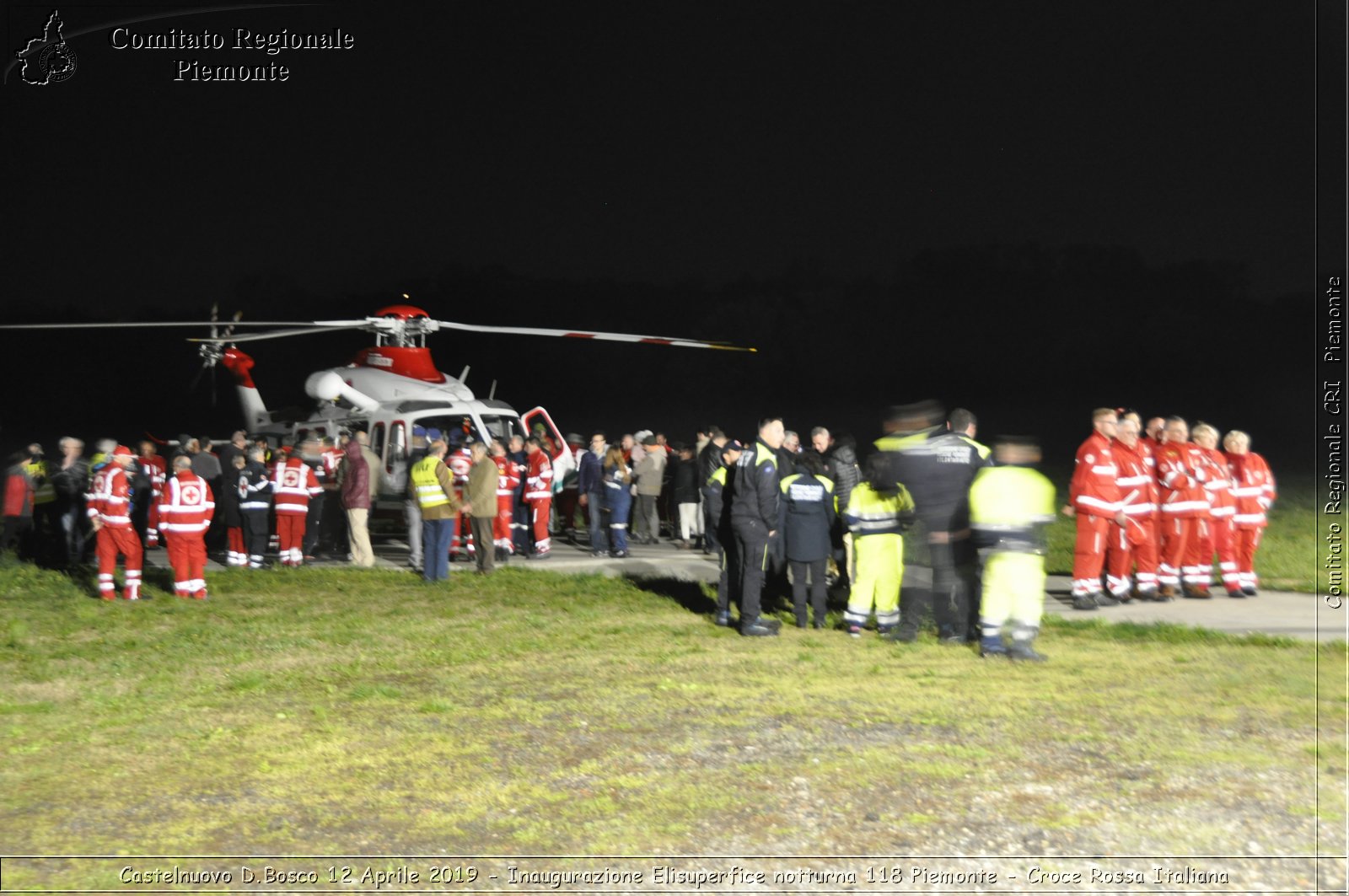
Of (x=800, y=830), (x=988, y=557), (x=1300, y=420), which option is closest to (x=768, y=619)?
(x=988, y=557)

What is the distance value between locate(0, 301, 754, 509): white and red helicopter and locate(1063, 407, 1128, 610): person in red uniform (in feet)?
21.9

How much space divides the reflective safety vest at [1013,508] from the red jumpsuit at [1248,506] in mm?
4082

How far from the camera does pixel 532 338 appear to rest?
70.8 metres

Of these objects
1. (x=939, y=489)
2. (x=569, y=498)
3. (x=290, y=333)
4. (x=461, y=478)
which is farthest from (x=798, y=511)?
(x=290, y=333)

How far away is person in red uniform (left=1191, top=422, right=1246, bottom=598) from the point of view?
1175cm

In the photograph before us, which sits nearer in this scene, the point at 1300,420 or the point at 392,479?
the point at 392,479

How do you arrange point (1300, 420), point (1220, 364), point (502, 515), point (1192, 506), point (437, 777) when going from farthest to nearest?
1. point (1220, 364)
2. point (1300, 420)
3. point (502, 515)
4. point (1192, 506)
5. point (437, 777)

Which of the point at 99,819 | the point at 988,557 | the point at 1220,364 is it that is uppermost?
the point at 1220,364

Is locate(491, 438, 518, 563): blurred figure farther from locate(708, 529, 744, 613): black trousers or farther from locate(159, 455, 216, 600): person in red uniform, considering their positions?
locate(708, 529, 744, 613): black trousers

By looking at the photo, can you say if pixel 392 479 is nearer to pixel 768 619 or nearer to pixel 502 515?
pixel 502 515

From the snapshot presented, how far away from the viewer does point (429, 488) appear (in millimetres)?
13695

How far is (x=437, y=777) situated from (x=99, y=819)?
5.21 feet

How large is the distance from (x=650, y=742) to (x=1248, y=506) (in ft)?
25.8

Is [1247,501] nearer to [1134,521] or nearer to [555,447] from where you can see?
[1134,521]
